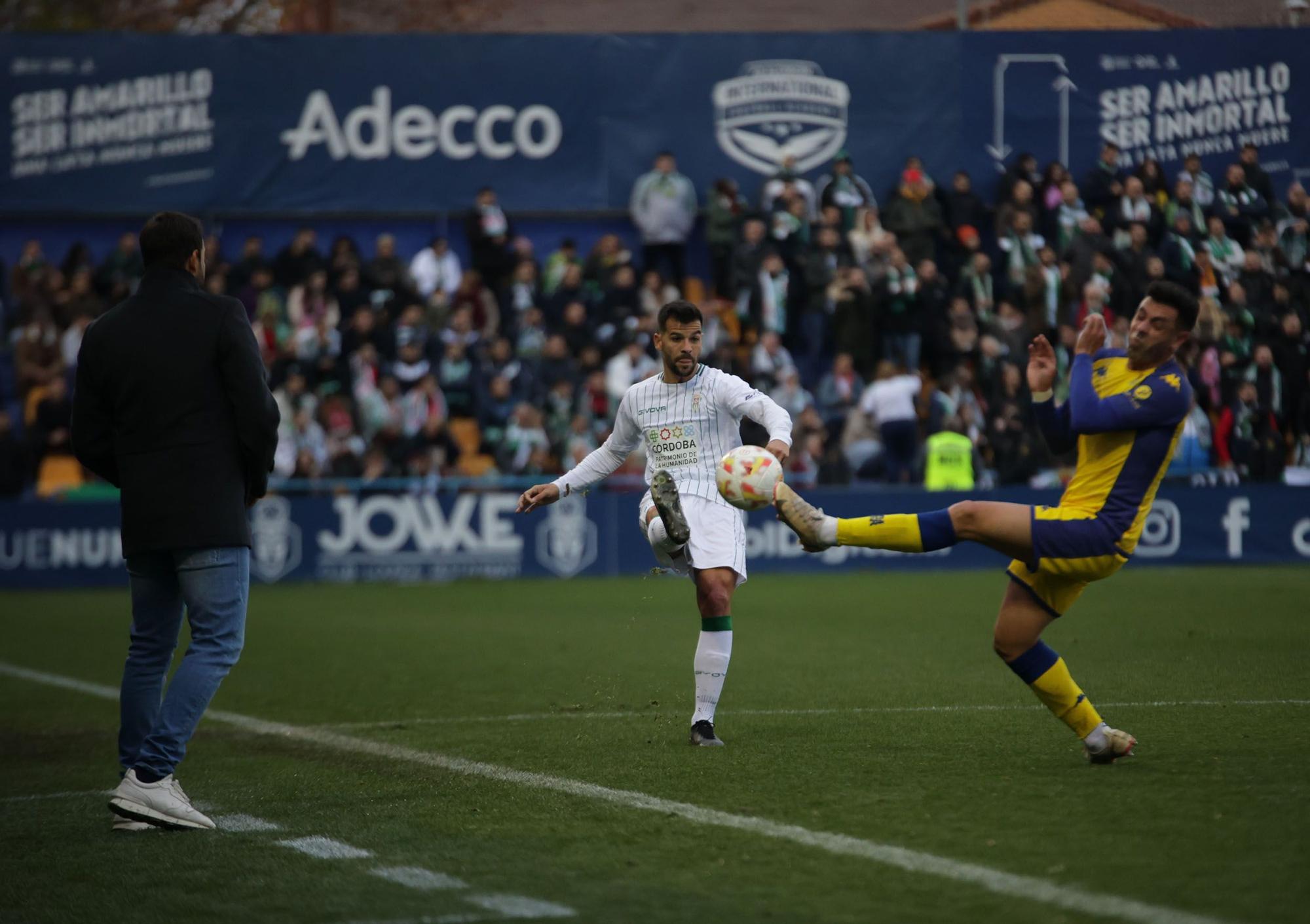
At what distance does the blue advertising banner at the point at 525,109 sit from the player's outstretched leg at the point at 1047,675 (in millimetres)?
17490

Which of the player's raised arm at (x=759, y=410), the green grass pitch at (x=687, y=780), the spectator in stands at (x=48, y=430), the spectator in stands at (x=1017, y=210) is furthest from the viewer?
the spectator in stands at (x=1017, y=210)

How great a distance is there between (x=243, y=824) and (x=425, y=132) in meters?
18.9

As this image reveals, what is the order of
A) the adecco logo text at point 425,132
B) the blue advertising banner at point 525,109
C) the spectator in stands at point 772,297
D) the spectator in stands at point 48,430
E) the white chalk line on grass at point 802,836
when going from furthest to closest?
the adecco logo text at point 425,132, the blue advertising banner at point 525,109, the spectator in stands at point 772,297, the spectator in stands at point 48,430, the white chalk line on grass at point 802,836

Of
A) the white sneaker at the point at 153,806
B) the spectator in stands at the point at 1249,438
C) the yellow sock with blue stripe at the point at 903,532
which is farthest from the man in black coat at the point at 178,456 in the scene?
the spectator in stands at the point at 1249,438

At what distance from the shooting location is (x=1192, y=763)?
627 centimetres

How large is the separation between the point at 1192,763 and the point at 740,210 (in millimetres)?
16083

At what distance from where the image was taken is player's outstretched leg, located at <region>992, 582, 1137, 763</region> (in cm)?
632

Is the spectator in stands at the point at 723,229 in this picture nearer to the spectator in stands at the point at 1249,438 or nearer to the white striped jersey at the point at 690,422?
the spectator in stands at the point at 1249,438

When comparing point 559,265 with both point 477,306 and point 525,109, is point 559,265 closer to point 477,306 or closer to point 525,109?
point 477,306

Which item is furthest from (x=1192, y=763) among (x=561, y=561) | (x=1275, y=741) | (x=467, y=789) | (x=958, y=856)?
(x=561, y=561)

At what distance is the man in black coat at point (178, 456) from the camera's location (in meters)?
5.84

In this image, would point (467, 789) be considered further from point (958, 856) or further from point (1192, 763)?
point (1192, 763)

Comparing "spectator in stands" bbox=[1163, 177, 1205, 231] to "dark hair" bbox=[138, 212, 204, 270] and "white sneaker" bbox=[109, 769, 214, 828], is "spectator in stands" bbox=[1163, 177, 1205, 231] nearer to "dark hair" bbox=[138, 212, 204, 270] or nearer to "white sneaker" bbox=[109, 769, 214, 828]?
"dark hair" bbox=[138, 212, 204, 270]

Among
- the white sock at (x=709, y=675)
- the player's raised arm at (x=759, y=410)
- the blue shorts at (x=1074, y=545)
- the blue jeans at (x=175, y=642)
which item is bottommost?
the white sock at (x=709, y=675)
